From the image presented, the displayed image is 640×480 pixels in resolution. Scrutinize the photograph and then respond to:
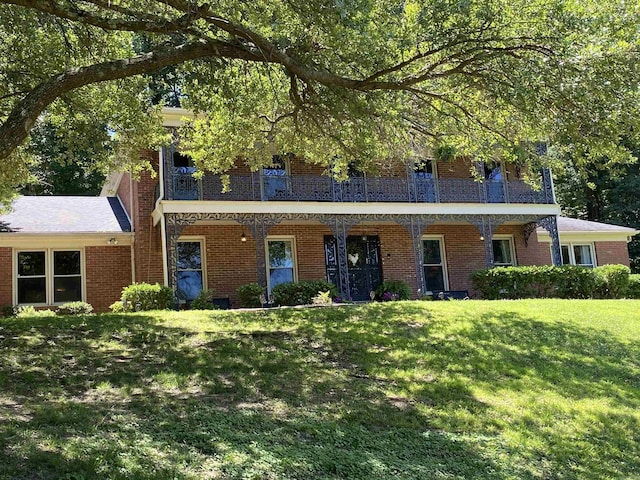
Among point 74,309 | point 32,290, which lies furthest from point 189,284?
point 32,290

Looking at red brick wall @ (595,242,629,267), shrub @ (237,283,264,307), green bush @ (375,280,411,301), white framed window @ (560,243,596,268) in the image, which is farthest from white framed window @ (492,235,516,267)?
shrub @ (237,283,264,307)

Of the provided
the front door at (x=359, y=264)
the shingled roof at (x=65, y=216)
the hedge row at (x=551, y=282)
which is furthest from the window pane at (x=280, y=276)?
the hedge row at (x=551, y=282)

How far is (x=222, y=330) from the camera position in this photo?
932 centimetres

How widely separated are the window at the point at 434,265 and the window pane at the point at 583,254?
7006mm

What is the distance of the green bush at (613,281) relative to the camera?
17516 mm

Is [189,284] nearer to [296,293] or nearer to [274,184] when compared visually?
[296,293]

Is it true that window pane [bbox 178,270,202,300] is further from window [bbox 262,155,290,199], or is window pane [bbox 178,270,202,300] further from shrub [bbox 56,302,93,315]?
window [bbox 262,155,290,199]

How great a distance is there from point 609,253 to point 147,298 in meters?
19.0

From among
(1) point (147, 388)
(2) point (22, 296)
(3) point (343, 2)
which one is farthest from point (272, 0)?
(2) point (22, 296)

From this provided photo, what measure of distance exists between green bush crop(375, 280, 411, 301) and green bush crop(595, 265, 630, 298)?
6.02 meters

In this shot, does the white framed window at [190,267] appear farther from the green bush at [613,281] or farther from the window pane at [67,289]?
the green bush at [613,281]

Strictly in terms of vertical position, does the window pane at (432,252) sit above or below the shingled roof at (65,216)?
below

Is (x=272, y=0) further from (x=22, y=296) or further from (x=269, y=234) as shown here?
(x=22, y=296)

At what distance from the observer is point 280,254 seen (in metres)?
18.4
